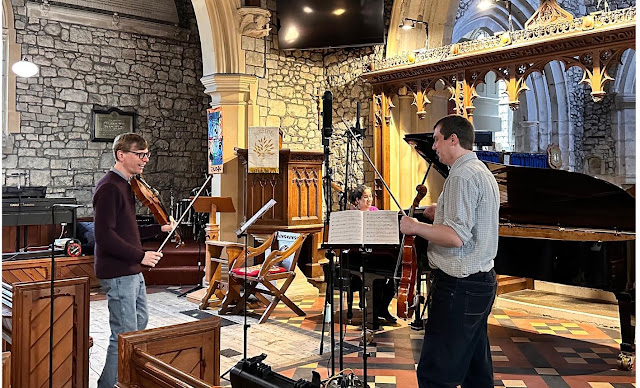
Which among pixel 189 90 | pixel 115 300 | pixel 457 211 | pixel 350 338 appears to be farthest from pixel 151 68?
pixel 457 211

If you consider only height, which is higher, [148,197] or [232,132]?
[232,132]

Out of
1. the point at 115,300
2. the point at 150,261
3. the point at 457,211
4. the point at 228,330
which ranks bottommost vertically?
the point at 228,330

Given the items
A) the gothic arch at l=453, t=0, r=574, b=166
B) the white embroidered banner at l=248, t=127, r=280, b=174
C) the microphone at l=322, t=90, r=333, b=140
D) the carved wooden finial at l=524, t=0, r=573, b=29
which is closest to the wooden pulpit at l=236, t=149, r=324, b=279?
the white embroidered banner at l=248, t=127, r=280, b=174

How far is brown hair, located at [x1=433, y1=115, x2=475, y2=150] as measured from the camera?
265 cm

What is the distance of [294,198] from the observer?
7082 mm

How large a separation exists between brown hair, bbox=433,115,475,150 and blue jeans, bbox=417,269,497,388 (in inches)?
23.1

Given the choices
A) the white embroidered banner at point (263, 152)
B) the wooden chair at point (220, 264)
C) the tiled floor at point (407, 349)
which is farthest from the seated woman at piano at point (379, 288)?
the white embroidered banner at point (263, 152)

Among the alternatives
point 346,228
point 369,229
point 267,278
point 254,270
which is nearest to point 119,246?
point 346,228

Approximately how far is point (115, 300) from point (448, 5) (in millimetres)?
6560

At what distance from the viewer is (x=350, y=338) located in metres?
4.93

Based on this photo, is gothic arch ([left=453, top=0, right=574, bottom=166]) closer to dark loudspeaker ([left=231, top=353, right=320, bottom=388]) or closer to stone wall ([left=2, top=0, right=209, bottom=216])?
stone wall ([left=2, top=0, right=209, bottom=216])

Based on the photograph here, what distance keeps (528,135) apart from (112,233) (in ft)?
37.2

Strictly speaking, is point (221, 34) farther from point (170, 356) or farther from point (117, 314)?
point (170, 356)

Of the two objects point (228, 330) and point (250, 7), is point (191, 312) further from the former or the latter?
point (250, 7)
